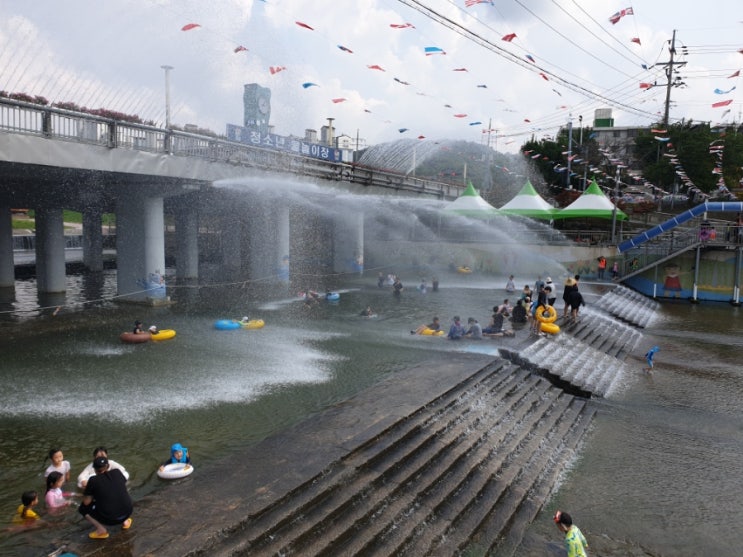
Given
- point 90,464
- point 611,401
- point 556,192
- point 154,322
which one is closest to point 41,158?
point 154,322

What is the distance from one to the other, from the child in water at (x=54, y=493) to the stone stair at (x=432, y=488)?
9.09 feet

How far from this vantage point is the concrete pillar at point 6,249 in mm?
29281

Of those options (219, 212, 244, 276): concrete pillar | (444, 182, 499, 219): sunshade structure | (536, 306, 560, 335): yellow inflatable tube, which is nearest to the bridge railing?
(444, 182, 499, 219): sunshade structure

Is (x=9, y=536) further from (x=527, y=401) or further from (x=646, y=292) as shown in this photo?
(x=646, y=292)

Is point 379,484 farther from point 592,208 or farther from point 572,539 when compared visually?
point 592,208

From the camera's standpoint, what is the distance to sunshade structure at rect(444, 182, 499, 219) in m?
40.0

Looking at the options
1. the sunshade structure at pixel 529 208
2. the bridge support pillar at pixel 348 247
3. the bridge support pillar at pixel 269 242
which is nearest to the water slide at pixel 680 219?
the sunshade structure at pixel 529 208

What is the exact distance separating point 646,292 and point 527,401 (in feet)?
84.4

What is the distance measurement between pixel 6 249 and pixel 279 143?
16.2 metres

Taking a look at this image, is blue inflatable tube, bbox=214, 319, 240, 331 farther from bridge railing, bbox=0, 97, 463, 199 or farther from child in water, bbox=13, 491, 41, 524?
child in water, bbox=13, 491, 41, 524

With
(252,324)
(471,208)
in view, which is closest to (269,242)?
(471,208)

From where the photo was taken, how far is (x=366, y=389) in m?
12.9

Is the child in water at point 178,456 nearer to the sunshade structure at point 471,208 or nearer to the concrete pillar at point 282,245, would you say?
the concrete pillar at point 282,245

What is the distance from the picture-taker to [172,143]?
75.7 feet
